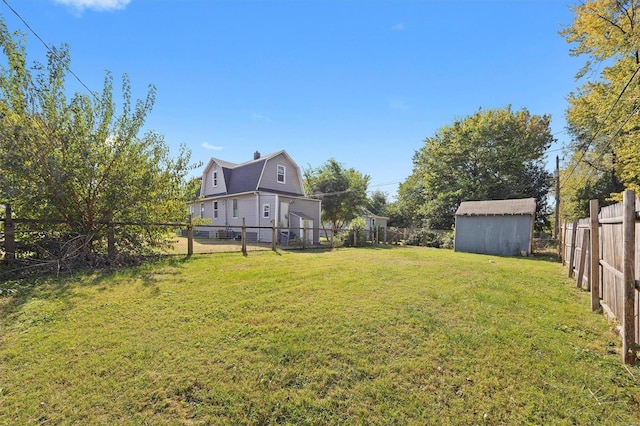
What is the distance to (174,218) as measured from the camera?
9.14m

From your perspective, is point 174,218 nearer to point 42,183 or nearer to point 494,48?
point 42,183

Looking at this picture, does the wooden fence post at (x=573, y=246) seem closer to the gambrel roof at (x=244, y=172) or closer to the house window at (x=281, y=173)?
the gambrel roof at (x=244, y=172)

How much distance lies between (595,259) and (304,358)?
5.33 meters

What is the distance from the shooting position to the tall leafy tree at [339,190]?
23125 mm

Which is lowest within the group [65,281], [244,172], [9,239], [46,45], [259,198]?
[65,281]

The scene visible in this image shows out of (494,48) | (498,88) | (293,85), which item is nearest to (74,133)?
(293,85)

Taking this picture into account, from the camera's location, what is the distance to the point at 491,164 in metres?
24.6

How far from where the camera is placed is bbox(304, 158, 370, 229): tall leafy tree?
75.9ft

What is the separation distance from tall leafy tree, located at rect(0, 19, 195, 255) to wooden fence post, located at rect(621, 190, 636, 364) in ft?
32.0

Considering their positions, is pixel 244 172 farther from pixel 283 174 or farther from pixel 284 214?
pixel 284 214

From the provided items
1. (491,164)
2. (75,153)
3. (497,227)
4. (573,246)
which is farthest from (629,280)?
(491,164)

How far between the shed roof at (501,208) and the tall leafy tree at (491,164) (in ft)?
24.9

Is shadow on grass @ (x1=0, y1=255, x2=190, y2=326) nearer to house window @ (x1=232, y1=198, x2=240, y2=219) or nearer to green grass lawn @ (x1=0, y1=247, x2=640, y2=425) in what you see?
green grass lawn @ (x1=0, y1=247, x2=640, y2=425)

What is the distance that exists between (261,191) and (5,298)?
1329 centimetres
